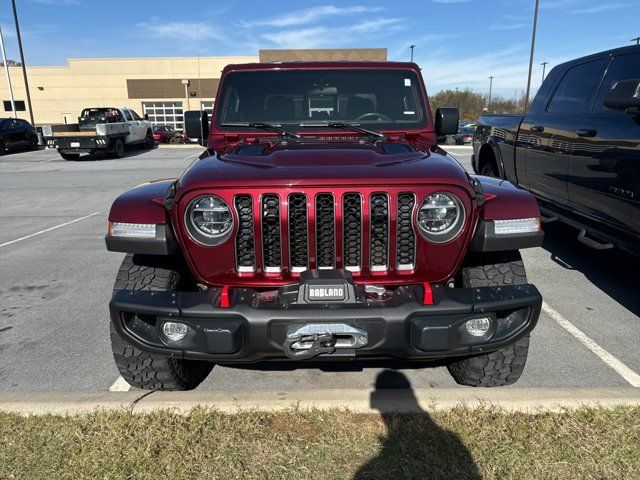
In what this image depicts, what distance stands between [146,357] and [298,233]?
44.4 inches

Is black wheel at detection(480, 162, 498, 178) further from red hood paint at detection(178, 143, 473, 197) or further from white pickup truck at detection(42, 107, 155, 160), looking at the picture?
white pickup truck at detection(42, 107, 155, 160)

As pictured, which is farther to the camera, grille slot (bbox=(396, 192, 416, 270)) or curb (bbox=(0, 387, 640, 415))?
curb (bbox=(0, 387, 640, 415))

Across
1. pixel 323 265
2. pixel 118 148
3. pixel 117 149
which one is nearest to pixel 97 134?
pixel 117 149

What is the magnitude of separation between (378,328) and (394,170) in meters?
0.78

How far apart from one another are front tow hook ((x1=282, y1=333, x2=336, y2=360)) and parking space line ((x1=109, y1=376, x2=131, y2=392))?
1.30 metres

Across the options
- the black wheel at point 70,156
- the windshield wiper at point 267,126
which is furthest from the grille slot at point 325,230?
the black wheel at point 70,156

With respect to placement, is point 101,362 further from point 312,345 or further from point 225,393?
point 312,345

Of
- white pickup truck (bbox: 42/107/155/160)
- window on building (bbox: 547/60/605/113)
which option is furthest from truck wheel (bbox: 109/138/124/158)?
window on building (bbox: 547/60/605/113)

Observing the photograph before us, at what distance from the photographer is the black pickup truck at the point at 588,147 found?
369 cm

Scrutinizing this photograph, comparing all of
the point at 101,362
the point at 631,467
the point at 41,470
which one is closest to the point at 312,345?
the point at 41,470

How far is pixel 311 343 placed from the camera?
2221mm

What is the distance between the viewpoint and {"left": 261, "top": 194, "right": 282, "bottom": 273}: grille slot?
2354mm

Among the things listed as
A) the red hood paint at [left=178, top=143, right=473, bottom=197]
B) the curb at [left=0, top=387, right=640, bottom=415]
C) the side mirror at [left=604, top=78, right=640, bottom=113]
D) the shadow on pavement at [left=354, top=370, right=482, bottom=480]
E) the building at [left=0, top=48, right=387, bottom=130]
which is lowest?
the shadow on pavement at [left=354, top=370, right=482, bottom=480]

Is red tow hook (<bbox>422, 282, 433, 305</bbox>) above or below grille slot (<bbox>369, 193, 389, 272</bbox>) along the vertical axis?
below
